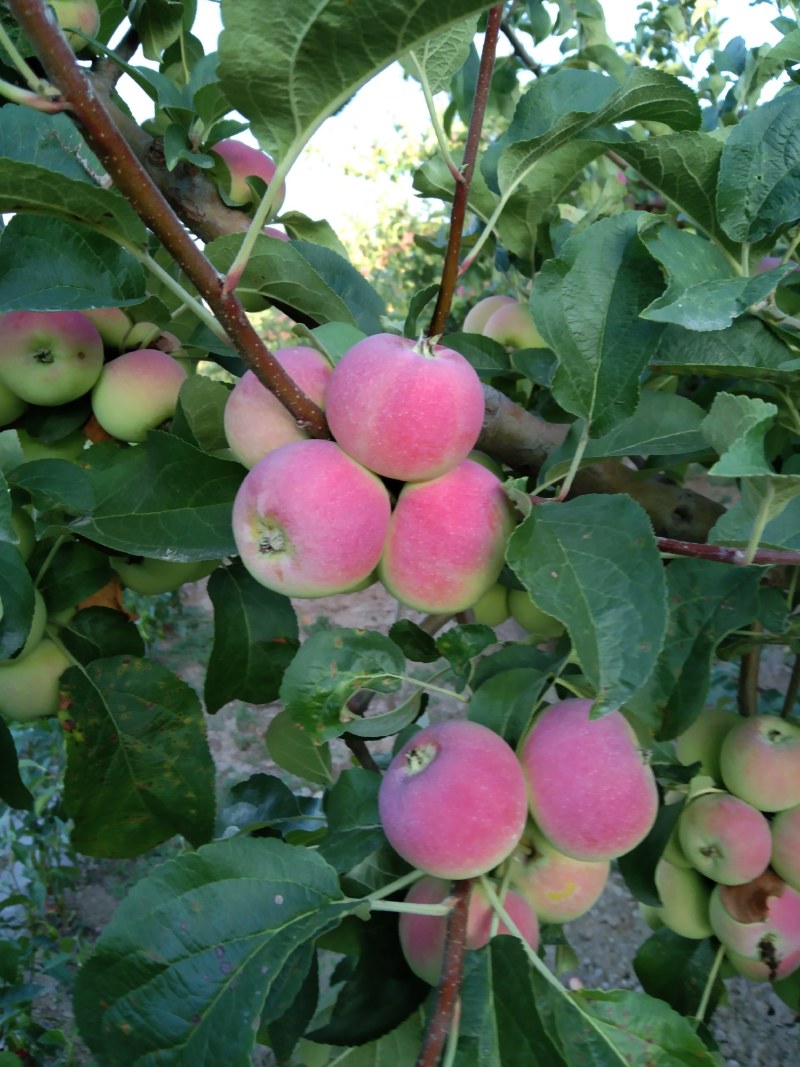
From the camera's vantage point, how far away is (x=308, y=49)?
47 cm

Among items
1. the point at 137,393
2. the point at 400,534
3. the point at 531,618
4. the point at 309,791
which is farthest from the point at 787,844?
the point at 309,791

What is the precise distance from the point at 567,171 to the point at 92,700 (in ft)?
2.30

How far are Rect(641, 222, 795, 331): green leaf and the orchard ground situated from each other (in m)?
0.70

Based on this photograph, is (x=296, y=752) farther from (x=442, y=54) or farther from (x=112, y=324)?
(x=442, y=54)

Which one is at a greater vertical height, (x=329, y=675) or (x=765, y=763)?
(x=329, y=675)

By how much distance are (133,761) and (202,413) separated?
1.22 feet

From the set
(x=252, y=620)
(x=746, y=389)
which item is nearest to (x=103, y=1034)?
(x=252, y=620)

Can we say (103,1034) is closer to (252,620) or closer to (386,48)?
(252,620)

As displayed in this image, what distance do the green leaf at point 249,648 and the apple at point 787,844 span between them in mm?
528

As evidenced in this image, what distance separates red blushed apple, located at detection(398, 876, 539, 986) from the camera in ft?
2.28

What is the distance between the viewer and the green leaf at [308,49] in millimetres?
444

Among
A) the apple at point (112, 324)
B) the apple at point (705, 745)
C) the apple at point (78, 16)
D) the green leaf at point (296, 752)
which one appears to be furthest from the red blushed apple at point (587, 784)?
the apple at point (78, 16)

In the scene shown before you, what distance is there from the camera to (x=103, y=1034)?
591mm

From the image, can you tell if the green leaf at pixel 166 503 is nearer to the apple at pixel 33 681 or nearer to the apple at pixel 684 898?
the apple at pixel 33 681
